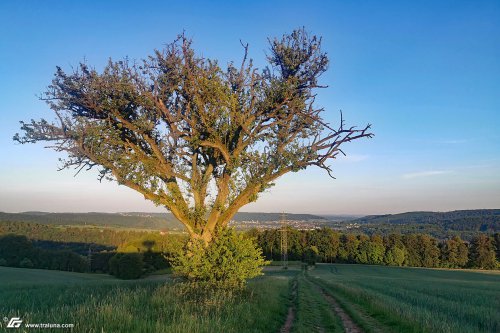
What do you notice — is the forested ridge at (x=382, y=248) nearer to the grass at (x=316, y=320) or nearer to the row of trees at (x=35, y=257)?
the row of trees at (x=35, y=257)

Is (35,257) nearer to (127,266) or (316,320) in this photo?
(127,266)

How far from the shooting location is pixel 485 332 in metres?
11.7

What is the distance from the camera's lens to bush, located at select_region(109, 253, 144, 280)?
81.6m

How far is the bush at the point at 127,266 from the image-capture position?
8156 cm

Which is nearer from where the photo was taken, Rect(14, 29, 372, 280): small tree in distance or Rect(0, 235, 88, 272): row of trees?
Rect(14, 29, 372, 280): small tree in distance

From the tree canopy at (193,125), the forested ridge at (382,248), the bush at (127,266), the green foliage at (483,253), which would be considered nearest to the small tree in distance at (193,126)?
the tree canopy at (193,125)

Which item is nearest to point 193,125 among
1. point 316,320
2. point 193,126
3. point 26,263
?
point 193,126

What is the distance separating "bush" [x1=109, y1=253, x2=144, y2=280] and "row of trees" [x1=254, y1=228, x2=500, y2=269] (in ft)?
131

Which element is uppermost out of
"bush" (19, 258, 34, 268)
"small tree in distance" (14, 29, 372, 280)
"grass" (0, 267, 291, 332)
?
"small tree in distance" (14, 29, 372, 280)

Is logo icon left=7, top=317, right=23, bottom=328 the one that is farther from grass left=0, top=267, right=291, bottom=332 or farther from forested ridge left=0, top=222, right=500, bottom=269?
forested ridge left=0, top=222, right=500, bottom=269

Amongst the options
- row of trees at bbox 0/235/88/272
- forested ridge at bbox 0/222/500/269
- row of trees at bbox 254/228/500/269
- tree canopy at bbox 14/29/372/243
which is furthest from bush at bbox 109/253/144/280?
tree canopy at bbox 14/29/372/243

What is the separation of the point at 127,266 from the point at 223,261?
73.9 metres

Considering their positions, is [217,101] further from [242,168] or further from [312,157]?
[312,157]

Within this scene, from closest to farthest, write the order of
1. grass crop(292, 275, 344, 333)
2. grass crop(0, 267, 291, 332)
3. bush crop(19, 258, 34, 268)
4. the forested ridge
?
grass crop(0, 267, 291, 332), grass crop(292, 275, 344, 333), bush crop(19, 258, 34, 268), the forested ridge
